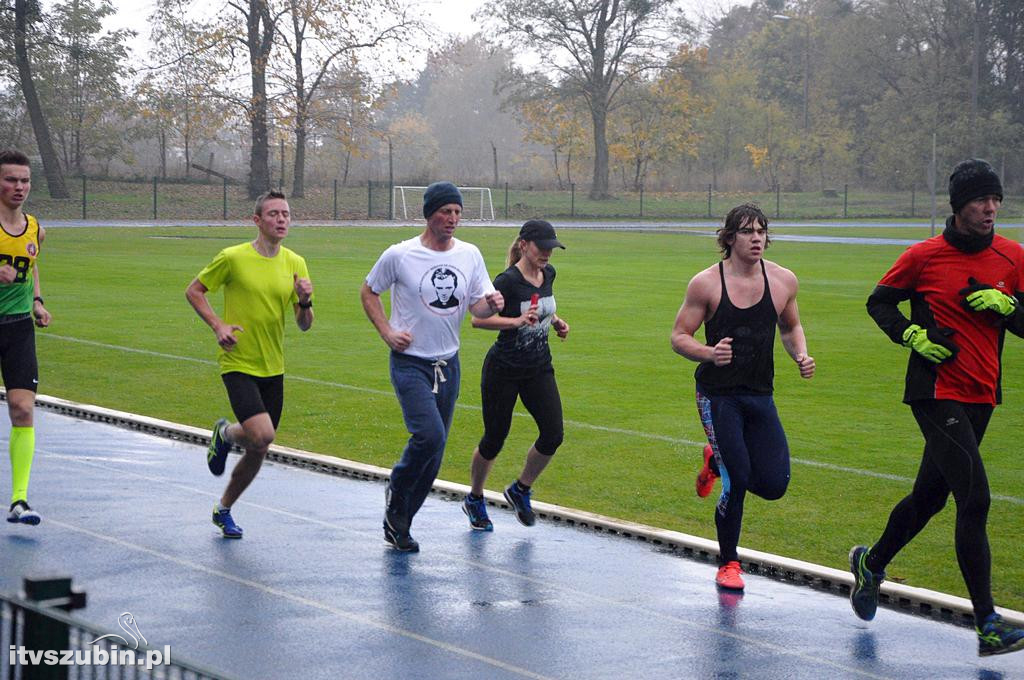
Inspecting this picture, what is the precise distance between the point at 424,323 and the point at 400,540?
49.5 inches

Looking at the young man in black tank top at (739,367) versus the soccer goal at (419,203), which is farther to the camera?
the soccer goal at (419,203)

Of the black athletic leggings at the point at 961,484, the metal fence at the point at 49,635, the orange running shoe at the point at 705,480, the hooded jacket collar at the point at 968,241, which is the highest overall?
the hooded jacket collar at the point at 968,241

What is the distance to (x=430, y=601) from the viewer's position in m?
6.82

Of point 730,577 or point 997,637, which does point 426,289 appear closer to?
point 730,577

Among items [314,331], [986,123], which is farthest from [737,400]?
[986,123]

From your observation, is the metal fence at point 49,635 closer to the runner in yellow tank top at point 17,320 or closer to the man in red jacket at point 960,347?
the man in red jacket at point 960,347

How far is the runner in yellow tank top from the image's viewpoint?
8188 millimetres

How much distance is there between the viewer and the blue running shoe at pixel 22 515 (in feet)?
26.1

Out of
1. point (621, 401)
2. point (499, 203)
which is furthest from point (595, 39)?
point (621, 401)

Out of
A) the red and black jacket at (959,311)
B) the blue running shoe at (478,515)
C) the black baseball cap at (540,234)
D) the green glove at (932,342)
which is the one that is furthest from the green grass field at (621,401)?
the black baseball cap at (540,234)

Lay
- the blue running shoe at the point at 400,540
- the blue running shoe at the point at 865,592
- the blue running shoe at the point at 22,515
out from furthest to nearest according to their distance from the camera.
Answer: the blue running shoe at the point at 22,515 < the blue running shoe at the point at 400,540 < the blue running shoe at the point at 865,592

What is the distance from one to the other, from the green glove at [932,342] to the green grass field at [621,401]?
1660mm

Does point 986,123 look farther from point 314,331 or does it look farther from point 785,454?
point 785,454
